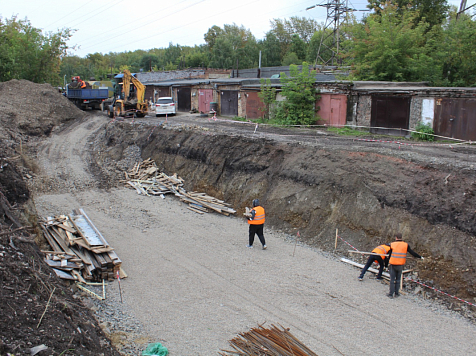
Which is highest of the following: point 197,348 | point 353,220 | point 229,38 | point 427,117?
point 229,38

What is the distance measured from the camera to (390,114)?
20.7 metres

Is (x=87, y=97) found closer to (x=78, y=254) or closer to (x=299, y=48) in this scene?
(x=78, y=254)

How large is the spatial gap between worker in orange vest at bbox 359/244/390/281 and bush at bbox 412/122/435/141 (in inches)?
388

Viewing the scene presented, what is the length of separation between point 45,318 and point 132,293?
4.16 m

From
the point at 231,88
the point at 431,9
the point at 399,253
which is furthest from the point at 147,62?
the point at 399,253

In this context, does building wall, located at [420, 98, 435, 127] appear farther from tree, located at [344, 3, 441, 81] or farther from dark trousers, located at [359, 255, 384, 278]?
dark trousers, located at [359, 255, 384, 278]

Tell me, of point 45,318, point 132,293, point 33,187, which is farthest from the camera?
point 33,187

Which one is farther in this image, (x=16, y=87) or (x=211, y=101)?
(x=211, y=101)

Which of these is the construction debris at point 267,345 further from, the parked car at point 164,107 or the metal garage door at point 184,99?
the metal garage door at point 184,99

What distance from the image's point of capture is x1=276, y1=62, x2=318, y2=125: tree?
23.9m

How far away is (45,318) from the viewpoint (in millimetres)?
6191

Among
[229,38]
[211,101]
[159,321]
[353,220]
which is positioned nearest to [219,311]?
[159,321]

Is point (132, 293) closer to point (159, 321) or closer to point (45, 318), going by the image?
point (159, 321)

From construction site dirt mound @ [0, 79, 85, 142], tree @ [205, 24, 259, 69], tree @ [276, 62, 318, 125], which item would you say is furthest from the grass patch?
tree @ [205, 24, 259, 69]
